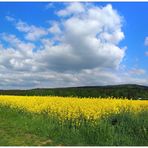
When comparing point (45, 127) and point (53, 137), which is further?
point (45, 127)

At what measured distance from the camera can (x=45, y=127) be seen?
14.6 meters

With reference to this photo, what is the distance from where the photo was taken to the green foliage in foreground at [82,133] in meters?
12.0

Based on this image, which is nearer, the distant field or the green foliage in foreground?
the green foliage in foreground

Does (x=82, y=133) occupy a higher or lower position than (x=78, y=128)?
lower

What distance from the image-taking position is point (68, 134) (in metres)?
12.8

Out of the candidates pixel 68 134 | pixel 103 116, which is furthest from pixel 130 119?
pixel 68 134

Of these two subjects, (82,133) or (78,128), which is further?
(78,128)

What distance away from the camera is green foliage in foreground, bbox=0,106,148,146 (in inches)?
471

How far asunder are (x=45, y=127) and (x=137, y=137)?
386 centimetres

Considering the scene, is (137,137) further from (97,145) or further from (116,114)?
(116,114)

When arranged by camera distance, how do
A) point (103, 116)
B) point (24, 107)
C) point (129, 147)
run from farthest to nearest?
point (24, 107)
point (103, 116)
point (129, 147)

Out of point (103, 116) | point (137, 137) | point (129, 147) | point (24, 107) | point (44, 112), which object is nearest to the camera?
point (129, 147)

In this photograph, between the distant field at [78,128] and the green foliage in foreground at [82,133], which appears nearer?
the green foliage in foreground at [82,133]

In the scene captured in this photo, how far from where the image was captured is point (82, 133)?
12875 mm
